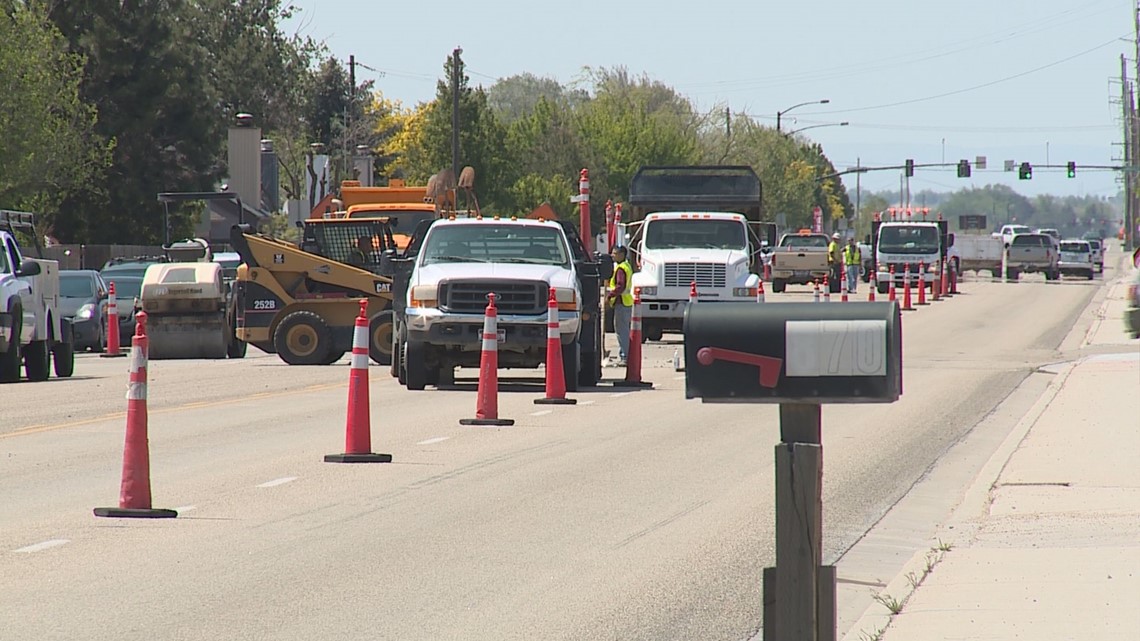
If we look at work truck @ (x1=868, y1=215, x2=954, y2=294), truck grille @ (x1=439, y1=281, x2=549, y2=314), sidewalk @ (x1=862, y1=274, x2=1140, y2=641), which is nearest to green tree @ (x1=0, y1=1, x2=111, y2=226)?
work truck @ (x1=868, y1=215, x2=954, y2=294)

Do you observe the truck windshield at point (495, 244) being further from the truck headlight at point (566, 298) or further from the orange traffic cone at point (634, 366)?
the orange traffic cone at point (634, 366)

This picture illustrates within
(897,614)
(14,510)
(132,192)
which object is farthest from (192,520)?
(132,192)

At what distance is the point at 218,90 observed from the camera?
88938 millimetres

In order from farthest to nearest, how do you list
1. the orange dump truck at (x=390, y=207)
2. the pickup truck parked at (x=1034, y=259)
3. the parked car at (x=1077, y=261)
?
the parked car at (x=1077, y=261), the pickup truck parked at (x=1034, y=259), the orange dump truck at (x=390, y=207)

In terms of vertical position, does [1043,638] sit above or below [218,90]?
Answer: below

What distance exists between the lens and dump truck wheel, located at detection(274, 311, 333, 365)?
27141 millimetres

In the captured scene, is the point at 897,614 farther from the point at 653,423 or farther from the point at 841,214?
the point at 841,214

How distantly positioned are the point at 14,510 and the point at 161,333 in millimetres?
19362

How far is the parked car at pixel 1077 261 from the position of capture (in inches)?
3127

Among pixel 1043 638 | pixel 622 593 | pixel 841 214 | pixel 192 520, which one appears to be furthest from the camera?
pixel 841 214

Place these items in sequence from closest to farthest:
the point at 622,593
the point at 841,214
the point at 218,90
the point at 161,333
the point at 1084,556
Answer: the point at 622,593 → the point at 1084,556 → the point at 161,333 → the point at 218,90 → the point at 841,214

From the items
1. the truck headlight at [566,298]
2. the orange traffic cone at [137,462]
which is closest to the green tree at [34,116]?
the truck headlight at [566,298]

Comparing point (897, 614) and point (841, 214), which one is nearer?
point (897, 614)

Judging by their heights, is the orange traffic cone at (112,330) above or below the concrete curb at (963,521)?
above
